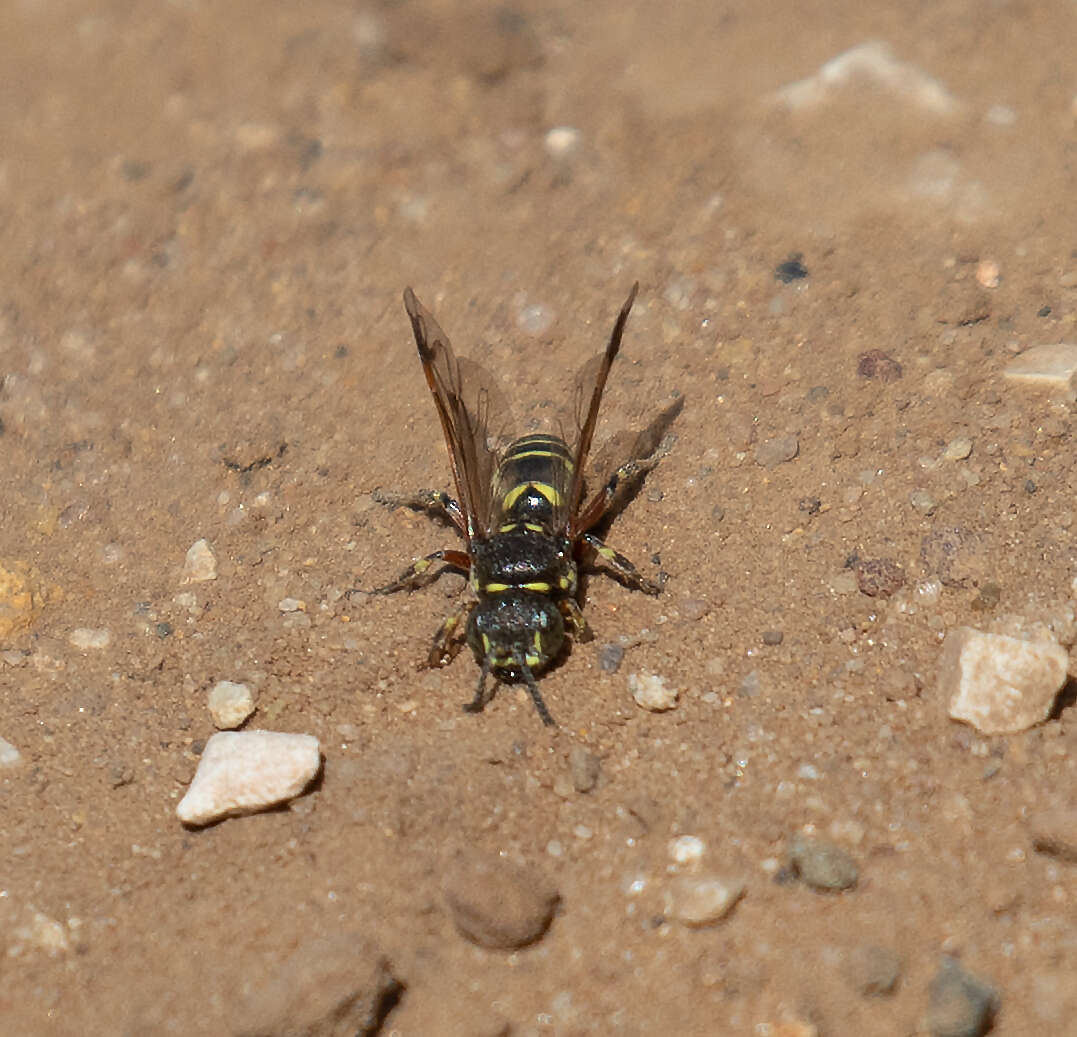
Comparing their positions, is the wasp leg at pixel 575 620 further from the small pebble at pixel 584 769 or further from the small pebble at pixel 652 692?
the small pebble at pixel 584 769

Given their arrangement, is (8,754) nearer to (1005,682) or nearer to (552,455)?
(552,455)

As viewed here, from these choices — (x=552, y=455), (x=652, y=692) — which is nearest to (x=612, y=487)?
(x=552, y=455)

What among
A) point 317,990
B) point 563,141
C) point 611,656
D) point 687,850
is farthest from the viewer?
point 563,141

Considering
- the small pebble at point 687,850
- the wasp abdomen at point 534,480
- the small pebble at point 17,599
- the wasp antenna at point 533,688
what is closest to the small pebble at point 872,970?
the small pebble at point 687,850

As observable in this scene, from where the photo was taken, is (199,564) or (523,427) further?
(523,427)

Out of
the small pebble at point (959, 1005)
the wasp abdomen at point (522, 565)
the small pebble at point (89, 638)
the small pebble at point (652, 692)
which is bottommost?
the small pebble at point (959, 1005)

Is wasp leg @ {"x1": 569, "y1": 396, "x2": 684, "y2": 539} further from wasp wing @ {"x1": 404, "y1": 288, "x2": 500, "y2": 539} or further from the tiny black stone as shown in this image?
the tiny black stone

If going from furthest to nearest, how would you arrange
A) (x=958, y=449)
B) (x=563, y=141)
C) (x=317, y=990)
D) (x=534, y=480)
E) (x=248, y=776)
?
(x=563, y=141) → (x=534, y=480) → (x=958, y=449) → (x=248, y=776) → (x=317, y=990)

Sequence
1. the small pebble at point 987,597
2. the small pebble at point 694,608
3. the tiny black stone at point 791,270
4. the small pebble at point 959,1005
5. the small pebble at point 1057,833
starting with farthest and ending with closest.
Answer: the tiny black stone at point 791,270, the small pebble at point 694,608, the small pebble at point 987,597, the small pebble at point 1057,833, the small pebble at point 959,1005
